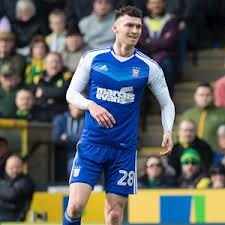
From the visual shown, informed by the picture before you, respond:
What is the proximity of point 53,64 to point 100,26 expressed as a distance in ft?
4.24

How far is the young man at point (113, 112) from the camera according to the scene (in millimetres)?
6453

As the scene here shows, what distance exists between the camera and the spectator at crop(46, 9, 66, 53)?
12891 mm

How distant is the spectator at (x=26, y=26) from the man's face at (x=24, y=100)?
224 centimetres

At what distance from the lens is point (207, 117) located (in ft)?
35.7

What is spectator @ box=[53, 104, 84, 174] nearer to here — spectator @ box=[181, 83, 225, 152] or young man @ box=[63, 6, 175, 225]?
spectator @ box=[181, 83, 225, 152]

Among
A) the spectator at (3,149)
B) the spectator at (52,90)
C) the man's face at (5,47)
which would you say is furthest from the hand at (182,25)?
the spectator at (3,149)

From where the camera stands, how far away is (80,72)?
650 centimetres

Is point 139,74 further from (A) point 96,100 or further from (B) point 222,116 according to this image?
(B) point 222,116

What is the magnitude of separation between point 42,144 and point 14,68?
1.61 m

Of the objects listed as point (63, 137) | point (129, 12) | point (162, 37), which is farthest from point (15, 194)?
point (129, 12)

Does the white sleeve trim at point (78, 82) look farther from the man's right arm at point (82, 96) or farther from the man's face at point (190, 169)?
the man's face at point (190, 169)

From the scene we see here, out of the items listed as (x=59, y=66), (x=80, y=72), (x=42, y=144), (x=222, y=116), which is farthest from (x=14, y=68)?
(x=80, y=72)

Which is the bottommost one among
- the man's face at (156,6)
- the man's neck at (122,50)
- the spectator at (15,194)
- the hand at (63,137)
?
the spectator at (15,194)

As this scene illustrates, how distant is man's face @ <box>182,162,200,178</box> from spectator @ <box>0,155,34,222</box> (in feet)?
6.60
